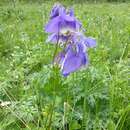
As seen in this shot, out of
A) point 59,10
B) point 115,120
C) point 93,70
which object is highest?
point 59,10

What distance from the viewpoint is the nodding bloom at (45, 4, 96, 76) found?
1407 millimetres

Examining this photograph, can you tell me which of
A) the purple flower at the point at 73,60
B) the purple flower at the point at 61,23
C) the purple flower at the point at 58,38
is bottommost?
the purple flower at the point at 73,60

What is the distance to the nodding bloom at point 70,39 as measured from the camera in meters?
1.41

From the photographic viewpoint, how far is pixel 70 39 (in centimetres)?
145

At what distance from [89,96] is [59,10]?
607mm

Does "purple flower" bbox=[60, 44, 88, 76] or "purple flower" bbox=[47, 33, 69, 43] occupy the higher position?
"purple flower" bbox=[47, 33, 69, 43]

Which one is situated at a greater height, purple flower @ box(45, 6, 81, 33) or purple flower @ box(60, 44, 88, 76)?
purple flower @ box(45, 6, 81, 33)

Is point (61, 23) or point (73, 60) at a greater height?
point (61, 23)

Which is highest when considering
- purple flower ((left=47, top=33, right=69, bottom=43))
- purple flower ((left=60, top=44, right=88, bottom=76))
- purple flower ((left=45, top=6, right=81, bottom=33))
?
purple flower ((left=45, top=6, right=81, bottom=33))

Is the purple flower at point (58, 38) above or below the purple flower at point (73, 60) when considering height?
above

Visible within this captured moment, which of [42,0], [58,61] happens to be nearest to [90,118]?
[58,61]

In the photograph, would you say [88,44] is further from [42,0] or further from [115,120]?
[42,0]

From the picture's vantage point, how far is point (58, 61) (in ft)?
4.87

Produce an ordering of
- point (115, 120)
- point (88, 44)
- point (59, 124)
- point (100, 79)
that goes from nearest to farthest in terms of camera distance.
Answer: point (88, 44) → point (59, 124) → point (115, 120) → point (100, 79)
